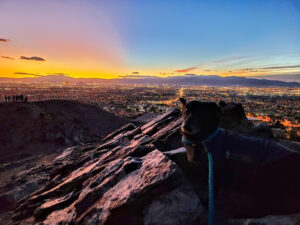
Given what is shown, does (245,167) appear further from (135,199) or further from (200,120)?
(135,199)

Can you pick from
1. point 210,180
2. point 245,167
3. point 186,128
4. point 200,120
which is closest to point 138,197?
point 210,180

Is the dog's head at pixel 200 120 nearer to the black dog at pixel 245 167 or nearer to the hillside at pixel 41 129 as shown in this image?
the black dog at pixel 245 167

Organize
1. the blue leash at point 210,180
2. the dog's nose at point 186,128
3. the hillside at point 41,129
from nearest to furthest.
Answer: the blue leash at point 210,180
the dog's nose at point 186,128
the hillside at point 41,129

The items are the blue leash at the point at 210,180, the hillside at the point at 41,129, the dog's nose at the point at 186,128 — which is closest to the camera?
the blue leash at the point at 210,180

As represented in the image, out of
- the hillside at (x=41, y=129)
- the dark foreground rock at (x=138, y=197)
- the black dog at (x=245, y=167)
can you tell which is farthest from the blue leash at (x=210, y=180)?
the hillside at (x=41, y=129)

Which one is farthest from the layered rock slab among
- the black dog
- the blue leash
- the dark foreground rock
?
the black dog

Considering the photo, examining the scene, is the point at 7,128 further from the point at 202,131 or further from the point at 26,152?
the point at 202,131

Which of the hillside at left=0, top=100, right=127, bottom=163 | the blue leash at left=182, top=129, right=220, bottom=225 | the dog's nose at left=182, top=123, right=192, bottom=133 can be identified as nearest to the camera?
the blue leash at left=182, top=129, right=220, bottom=225

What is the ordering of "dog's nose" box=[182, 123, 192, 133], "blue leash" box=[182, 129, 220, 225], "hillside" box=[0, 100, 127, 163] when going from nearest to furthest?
"blue leash" box=[182, 129, 220, 225], "dog's nose" box=[182, 123, 192, 133], "hillside" box=[0, 100, 127, 163]

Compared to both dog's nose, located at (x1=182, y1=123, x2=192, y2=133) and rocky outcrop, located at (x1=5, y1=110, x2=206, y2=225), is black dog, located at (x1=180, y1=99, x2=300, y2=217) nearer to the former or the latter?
dog's nose, located at (x1=182, y1=123, x2=192, y2=133)
